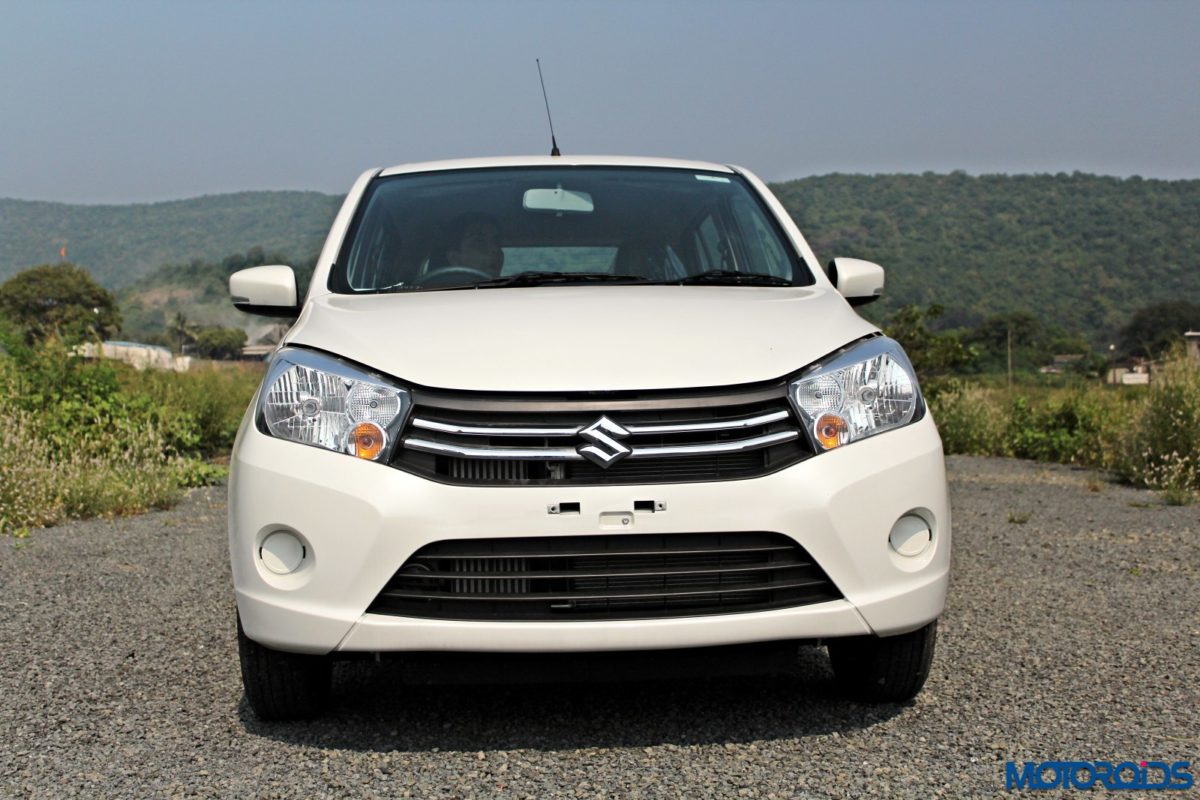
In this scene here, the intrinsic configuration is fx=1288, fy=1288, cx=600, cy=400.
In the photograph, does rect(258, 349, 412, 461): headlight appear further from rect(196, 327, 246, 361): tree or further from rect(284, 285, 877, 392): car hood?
rect(196, 327, 246, 361): tree

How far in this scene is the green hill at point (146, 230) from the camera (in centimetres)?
17238

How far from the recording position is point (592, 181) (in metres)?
4.78

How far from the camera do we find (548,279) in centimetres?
414

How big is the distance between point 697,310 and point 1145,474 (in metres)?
8.73

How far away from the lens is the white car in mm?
3027

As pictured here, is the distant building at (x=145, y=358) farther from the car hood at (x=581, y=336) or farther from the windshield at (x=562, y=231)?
the car hood at (x=581, y=336)

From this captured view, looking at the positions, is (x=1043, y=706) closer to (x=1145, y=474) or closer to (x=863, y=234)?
(x=1145, y=474)

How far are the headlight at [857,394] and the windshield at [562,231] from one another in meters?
0.87

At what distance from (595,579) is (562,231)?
1840 millimetres

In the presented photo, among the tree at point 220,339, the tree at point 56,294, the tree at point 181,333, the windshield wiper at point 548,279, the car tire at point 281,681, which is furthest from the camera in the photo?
the tree at point 181,333

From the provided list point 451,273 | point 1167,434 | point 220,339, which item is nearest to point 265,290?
point 451,273

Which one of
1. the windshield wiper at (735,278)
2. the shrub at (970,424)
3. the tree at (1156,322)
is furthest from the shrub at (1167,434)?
the tree at (1156,322)

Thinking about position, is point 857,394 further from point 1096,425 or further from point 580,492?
point 1096,425

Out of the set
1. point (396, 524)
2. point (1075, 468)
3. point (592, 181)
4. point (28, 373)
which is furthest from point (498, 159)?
point (1075, 468)
